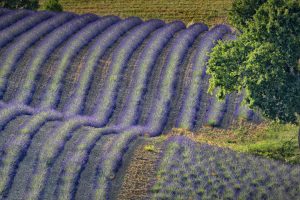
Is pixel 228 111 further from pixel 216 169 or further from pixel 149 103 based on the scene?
pixel 216 169

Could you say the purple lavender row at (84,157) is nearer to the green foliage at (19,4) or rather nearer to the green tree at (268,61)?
the green tree at (268,61)

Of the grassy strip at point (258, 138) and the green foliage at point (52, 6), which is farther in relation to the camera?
the green foliage at point (52, 6)

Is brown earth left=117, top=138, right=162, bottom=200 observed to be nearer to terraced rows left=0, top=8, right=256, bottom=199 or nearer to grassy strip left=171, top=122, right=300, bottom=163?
terraced rows left=0, top=8, right=256, bottom=199

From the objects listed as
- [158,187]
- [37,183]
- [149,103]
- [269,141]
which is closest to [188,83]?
[149,103]

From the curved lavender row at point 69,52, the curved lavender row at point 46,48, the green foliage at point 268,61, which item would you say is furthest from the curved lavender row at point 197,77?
the curved lavender row at point 46,48

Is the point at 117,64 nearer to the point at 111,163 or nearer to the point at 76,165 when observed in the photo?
the point at 111,163

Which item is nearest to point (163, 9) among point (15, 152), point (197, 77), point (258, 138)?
point (197, 77)
